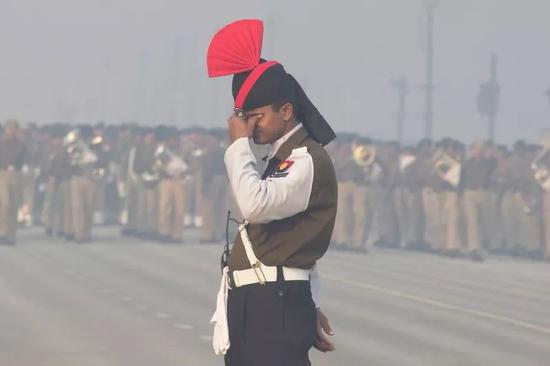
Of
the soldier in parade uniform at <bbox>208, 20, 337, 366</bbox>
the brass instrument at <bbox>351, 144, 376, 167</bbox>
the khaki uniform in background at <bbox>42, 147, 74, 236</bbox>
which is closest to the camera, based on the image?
the soldier in parade uniform at <bbox>208, 20, 337, 366</bbox>

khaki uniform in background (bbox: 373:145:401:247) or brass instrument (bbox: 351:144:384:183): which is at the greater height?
brass instrument (bbox: 351:144:384:183)

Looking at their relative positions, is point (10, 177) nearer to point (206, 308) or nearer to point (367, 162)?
point (367, 162)

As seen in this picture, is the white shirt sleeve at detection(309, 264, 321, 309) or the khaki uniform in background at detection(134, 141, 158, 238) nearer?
the white shirt sleeve at detection(309, 264, 321, 309)

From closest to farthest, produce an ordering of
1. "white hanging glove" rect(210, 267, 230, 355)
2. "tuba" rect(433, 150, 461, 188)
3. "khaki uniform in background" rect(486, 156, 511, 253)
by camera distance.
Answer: "white hanging glove" rect(210, 267, 230, 355) < "tuba" rect(433, 150, 461, 188) < "khaki uniform in background" rect(486, 156, 511, 253)

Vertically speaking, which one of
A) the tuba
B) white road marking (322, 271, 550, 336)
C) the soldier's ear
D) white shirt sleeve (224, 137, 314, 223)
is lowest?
white road marking (322, 271, 550, 336)

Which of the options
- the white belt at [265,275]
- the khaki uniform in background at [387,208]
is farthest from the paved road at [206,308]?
the white belt at [265,275]

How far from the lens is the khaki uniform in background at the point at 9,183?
1177 inches

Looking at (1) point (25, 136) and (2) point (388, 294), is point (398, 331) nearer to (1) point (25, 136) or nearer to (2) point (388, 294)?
(2) point (388, 294)

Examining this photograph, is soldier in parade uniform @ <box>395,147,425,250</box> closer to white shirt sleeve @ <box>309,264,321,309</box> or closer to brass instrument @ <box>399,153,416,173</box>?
brass instrument @ <box>399,153,416,173</box>

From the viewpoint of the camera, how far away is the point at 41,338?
15.2 m

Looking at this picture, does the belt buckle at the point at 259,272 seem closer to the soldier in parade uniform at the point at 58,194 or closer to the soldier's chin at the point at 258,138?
the soldier's chin at the point at 258,138

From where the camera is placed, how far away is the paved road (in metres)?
14.4

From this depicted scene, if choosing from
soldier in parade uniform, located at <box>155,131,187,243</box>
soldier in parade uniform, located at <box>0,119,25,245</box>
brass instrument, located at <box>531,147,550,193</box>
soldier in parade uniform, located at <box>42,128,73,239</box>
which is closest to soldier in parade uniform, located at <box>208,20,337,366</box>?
soldier in parade uniform, located at <box>0,119,25,245</box>

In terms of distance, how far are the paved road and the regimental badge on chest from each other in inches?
265
